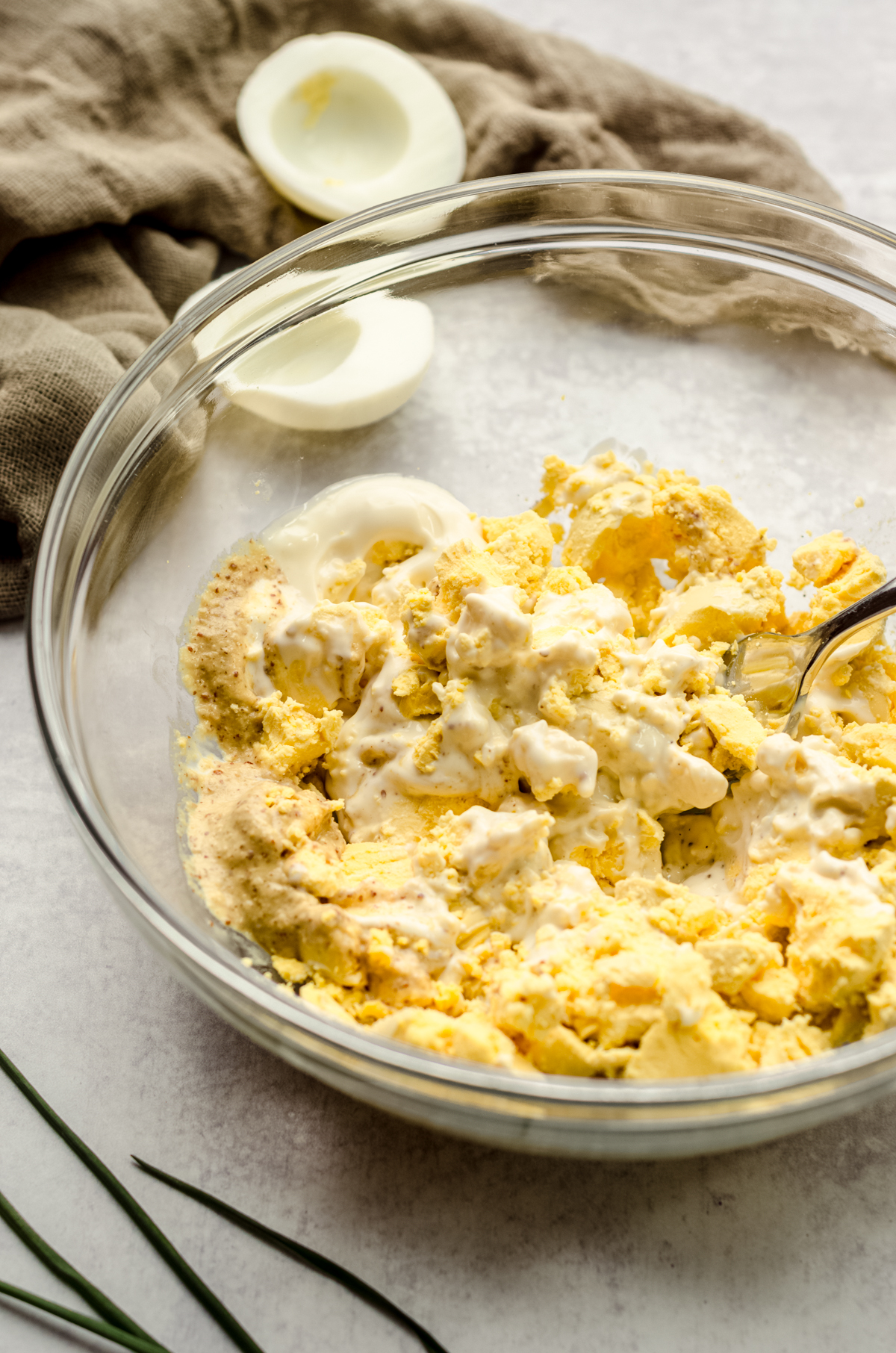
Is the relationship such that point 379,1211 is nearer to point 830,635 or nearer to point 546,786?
point 546,786

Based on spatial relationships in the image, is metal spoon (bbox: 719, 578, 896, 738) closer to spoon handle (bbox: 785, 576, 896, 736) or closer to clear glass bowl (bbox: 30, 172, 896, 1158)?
spoon handle (bbox: 785, 576, 896, 736)

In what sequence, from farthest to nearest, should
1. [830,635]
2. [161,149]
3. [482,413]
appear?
1. [161,149]
2. [482,413]
3. [830,635]

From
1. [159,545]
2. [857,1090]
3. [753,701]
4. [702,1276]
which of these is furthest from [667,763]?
[159,545]

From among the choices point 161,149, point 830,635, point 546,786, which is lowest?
point 546,786

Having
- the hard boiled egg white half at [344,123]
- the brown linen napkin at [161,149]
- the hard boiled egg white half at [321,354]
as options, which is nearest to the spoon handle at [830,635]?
the hard boiled egg white half at [321,354]

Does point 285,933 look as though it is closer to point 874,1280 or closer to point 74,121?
point 874,1280

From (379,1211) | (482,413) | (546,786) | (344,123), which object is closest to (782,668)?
(546,786)
